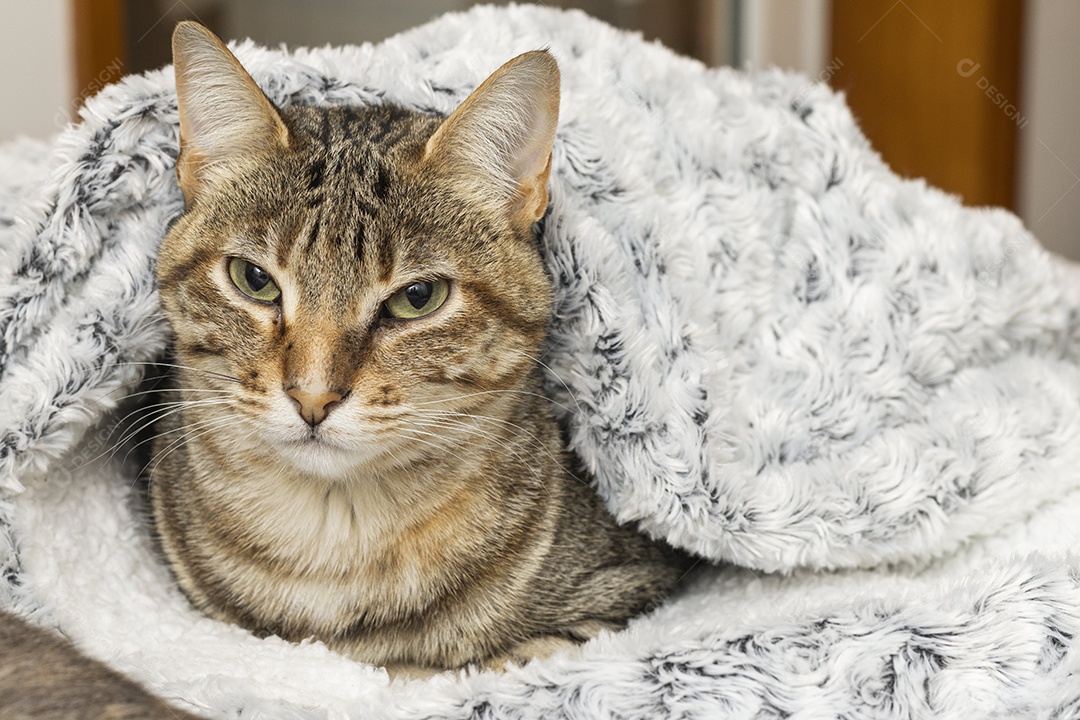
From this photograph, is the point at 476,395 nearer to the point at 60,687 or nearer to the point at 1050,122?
the point at 60,687

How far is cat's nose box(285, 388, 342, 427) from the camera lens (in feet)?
2.93

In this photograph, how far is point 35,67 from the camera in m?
2.13

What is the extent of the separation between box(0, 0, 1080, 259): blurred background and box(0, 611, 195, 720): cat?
173 centimetres

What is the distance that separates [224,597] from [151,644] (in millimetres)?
100

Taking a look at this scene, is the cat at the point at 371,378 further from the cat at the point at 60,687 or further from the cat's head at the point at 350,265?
the cat at the point at 60,687

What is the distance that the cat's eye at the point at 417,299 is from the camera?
39.4 inches

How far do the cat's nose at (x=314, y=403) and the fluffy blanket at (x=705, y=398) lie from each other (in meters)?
0.26

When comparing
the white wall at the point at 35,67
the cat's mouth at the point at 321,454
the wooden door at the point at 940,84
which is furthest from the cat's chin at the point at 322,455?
the wooden door at the point at 940,84

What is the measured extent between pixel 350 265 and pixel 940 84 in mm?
2381

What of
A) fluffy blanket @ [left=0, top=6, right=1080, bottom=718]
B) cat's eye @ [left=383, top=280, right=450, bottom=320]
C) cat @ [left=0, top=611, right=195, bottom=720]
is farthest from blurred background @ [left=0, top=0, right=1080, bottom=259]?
cat @ [left=0, top=611, right=195, bottom=720]

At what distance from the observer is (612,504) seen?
4.01ft

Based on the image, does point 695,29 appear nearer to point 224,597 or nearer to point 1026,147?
point 1026,147

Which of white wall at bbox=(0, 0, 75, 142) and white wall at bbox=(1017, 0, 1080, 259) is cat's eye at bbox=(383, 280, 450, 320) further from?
white wall at bbox=(1017, 0, 1080, 259)

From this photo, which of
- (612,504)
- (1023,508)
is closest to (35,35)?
(612,504)
